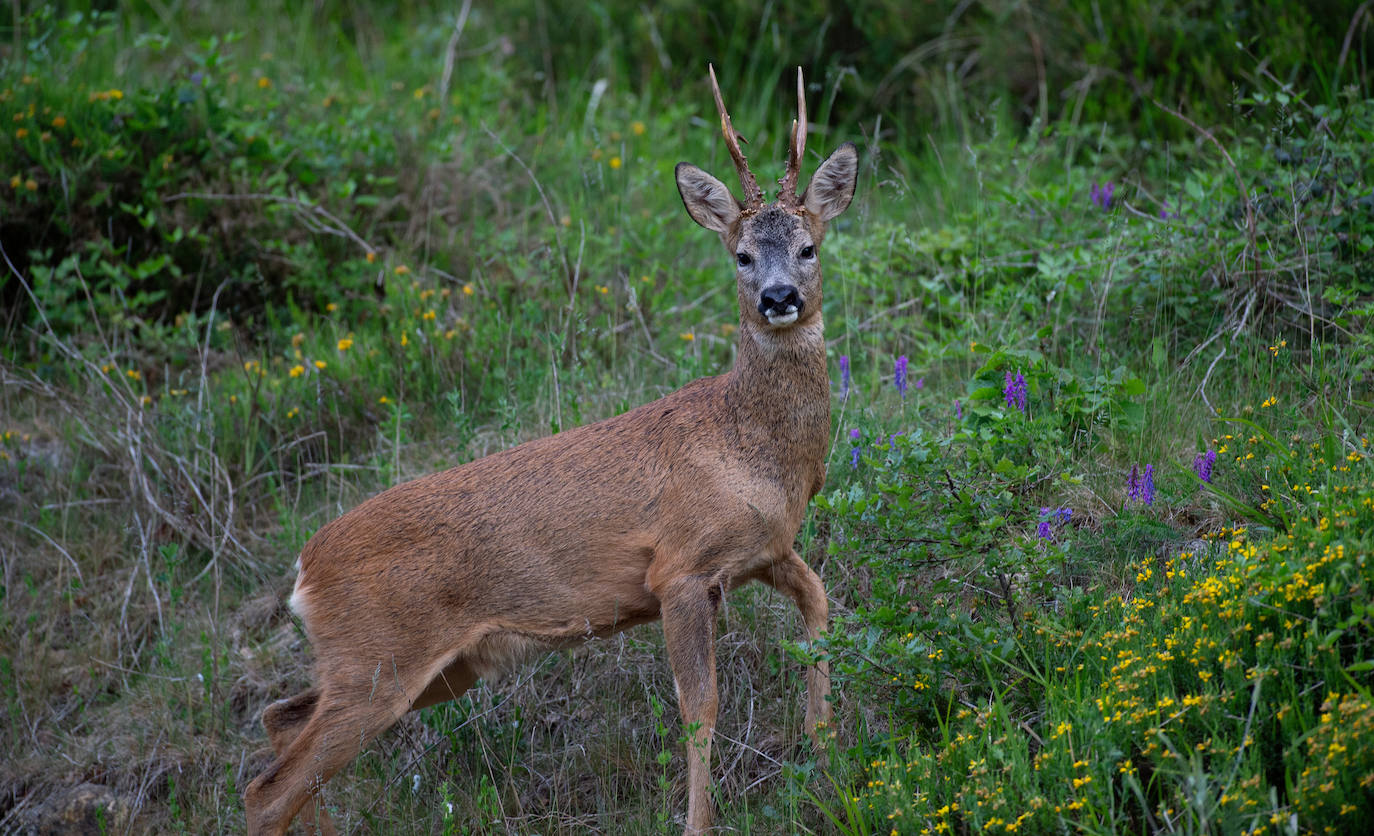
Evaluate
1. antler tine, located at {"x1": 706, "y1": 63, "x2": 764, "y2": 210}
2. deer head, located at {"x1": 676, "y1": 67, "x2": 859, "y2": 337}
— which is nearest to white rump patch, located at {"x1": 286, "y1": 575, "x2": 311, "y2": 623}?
deer head, located at {"x1": 676, "y1": 67, "x2": 859, "y2": 337}

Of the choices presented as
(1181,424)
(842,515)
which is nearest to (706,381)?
(842,515)

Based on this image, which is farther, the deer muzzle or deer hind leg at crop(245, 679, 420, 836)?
deer hind leg at crop(245, 679, 420, 836)

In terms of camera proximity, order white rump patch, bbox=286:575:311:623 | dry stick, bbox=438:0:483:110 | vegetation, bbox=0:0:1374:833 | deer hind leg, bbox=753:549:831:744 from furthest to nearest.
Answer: dry stick, bbox=438:0:483:110 < white rump patch, bbox=286:575:311:623 < deer hind leg, bbox=753:549:831:744 < vegetation, bbox=0:0:1374:833

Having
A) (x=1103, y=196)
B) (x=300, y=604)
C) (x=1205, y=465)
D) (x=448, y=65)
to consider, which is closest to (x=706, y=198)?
(x=1205, y=465)

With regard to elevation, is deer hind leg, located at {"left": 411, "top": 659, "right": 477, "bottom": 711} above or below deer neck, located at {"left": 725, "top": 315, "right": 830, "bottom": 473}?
below

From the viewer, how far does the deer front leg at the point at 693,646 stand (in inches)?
166

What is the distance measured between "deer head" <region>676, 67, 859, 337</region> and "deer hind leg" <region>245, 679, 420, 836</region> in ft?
6.19

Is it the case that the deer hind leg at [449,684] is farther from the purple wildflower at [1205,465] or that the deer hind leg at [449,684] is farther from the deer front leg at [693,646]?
the purple wildflower at [1205,465]

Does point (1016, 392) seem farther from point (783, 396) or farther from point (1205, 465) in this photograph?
point (783, 396)

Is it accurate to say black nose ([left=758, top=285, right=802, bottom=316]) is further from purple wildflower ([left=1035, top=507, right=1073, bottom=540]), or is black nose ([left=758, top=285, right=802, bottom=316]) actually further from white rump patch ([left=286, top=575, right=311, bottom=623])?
white rump patch ([left=286, top=575, right=311, bottom=623])

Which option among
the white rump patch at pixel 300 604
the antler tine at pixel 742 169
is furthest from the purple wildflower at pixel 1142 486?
the white rump patch at pixel 300 604

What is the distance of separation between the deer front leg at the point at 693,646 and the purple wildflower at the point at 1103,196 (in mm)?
3615

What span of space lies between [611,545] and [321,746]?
1266 mm

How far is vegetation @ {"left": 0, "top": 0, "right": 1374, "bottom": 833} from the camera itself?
3709mm
